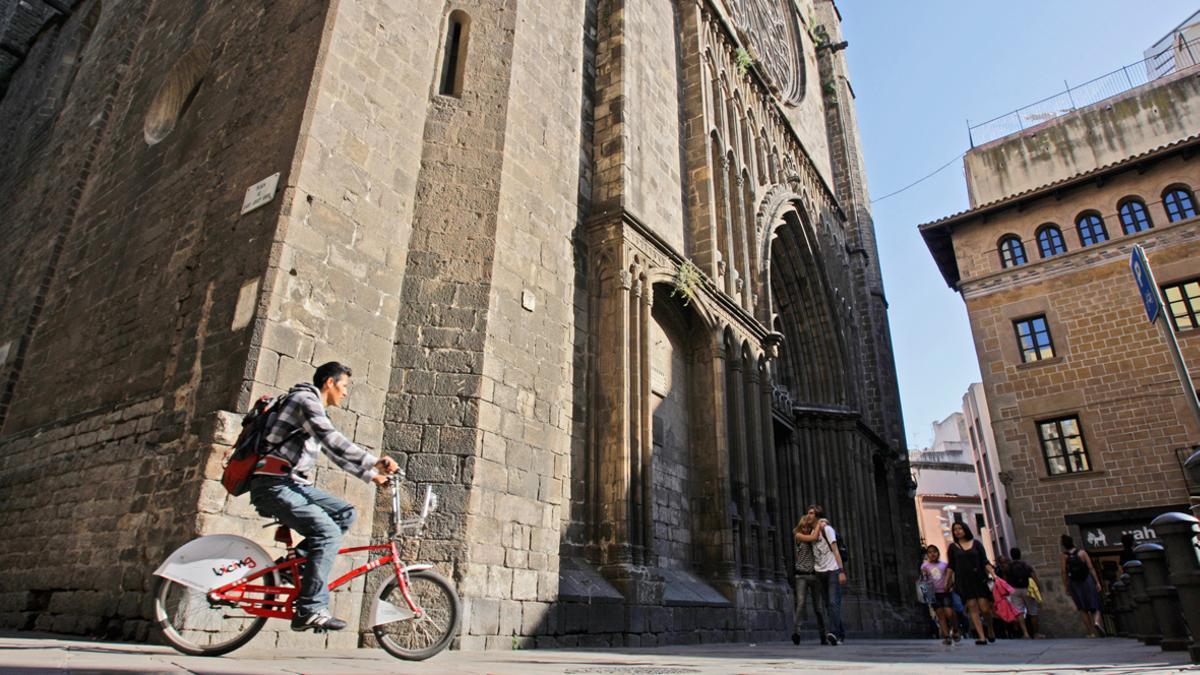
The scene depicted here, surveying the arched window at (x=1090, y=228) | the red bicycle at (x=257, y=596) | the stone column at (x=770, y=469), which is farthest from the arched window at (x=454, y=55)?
the arched window at (x=1090, y=228)

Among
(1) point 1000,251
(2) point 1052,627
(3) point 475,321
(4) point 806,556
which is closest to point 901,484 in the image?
(2) point 1052,627

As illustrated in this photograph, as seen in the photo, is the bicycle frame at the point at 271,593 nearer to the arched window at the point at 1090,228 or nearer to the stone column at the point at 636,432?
the stone column at the point at 636,432

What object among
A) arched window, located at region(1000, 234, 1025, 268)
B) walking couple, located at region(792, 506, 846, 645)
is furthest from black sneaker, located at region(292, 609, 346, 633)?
arched window, located at region(1000, 234, 1025, 268)

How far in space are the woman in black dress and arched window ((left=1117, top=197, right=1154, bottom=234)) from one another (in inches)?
560

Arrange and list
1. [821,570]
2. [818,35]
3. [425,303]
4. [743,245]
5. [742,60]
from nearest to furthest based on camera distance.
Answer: [425,303]
[821,570]
[743,245]
[742,60]
[818,35]

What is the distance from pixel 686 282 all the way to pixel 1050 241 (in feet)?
46.6

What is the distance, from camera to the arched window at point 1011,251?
66.1 feet

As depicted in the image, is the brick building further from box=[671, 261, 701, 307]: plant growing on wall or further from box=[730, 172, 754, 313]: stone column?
box=[671, 261, 701, 307]: plant growing on wall

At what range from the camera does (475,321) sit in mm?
7062

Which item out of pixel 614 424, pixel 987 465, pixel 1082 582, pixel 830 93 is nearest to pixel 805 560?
pixel 614 424

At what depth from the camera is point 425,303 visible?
709cm

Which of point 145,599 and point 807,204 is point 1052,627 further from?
point 145,599

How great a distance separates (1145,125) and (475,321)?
22.3m

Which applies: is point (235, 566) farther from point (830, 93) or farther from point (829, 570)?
point (830, 93)
